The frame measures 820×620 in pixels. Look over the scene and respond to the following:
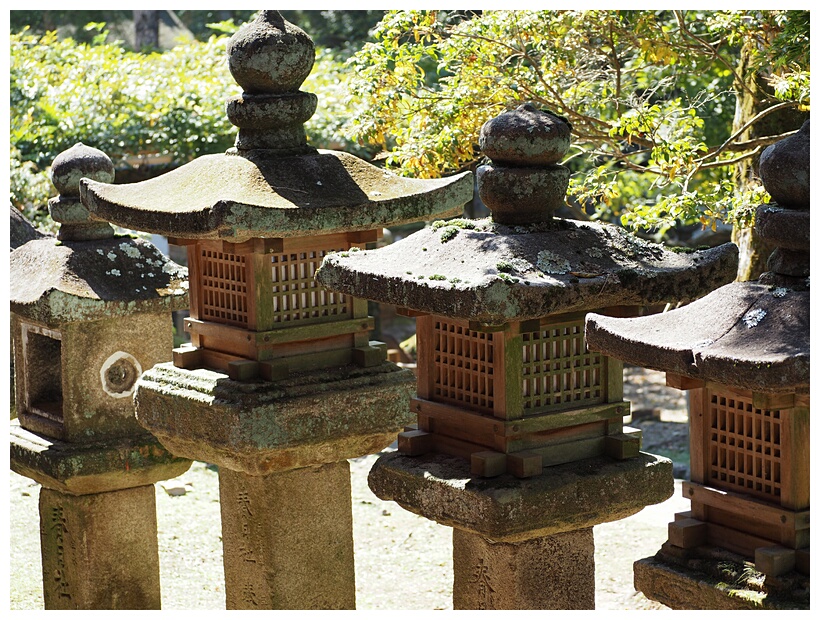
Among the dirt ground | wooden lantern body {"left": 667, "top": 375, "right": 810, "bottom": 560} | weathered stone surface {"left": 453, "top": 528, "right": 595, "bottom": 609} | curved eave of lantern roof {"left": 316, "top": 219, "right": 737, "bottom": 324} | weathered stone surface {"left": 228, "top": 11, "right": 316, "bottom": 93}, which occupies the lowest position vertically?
the dirt ground

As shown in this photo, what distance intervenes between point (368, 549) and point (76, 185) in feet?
16.2

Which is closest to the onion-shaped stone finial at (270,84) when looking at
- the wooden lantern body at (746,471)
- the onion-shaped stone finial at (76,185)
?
the onion-shaped stone finial at (76,185)

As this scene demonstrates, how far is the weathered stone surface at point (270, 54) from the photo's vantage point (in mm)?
6605

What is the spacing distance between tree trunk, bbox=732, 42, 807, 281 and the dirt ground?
2.82 metres

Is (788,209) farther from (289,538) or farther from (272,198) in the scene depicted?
(289,538)

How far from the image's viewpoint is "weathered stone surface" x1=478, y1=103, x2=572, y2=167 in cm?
536

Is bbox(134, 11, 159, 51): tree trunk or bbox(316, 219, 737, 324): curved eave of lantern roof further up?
bbox(134, 11, 159, 51): tree trunk

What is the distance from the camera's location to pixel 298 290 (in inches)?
270

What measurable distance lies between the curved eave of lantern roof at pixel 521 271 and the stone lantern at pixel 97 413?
239cm

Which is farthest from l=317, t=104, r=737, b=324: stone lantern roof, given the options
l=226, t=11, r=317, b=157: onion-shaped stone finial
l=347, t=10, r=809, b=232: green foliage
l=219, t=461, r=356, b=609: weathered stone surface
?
l=347, t=10, r=809, b=232: green foliage

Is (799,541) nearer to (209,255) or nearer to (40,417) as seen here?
(209,255)

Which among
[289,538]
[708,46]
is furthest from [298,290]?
[708,46]

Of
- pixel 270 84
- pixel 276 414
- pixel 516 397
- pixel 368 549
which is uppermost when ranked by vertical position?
pixel 270 84

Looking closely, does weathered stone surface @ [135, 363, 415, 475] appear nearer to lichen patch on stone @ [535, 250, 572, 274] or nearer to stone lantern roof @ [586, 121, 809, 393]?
lichen patch on stone @ [535, 250, 572, 274]
